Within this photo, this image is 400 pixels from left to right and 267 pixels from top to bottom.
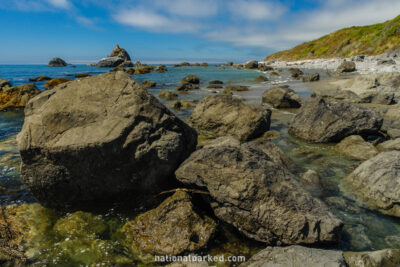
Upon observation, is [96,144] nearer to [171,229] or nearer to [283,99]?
[171,229]

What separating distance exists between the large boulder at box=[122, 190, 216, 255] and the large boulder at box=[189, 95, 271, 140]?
6.28 m

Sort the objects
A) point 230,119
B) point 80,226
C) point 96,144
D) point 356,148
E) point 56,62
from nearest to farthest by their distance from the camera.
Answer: point 96,144 → point 80,226 → point 356,148 → point 230,119 → point 56,62

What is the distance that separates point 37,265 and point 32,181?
6.59 feet

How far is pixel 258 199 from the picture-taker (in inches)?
183

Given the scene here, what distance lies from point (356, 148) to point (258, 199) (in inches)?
233

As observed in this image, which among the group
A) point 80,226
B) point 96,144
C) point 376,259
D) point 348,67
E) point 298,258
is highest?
point 348,67

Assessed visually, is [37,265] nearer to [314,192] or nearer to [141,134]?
[141,134]

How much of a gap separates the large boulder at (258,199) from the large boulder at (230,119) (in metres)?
5.75

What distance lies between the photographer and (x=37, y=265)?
4.21 metres

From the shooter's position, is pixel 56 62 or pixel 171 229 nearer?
pixel 171 229

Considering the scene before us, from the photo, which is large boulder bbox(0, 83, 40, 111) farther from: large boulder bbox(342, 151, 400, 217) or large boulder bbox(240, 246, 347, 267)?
large boulder bbox(342, 151, 400, 217)

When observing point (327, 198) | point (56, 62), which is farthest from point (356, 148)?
point (56, 62)

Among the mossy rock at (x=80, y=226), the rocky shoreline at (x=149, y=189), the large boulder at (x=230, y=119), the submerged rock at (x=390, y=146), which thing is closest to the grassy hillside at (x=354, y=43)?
the submerged rock at (x=390, y=146)

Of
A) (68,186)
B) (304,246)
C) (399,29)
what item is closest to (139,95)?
(68,186)
